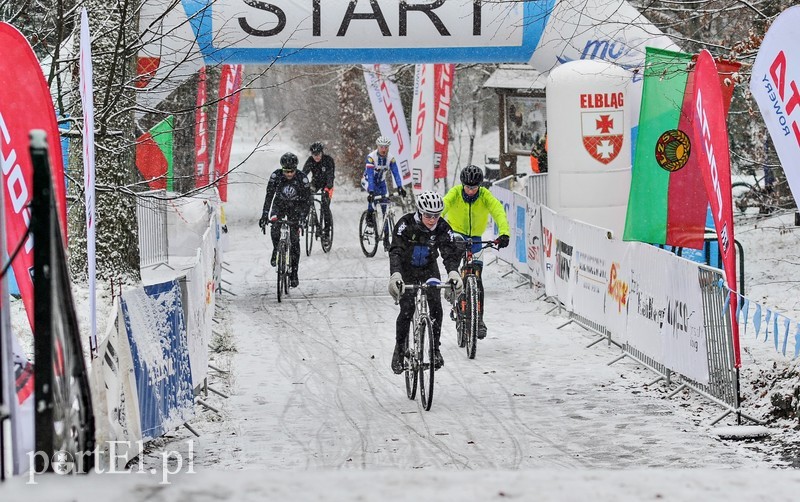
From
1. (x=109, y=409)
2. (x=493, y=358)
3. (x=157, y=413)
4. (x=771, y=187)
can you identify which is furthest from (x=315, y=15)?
(x=771, y=187)

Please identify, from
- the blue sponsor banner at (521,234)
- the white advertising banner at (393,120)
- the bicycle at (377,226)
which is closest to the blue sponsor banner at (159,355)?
the blue sponsor banner at (521,234)

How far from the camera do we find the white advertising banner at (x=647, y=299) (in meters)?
10.7

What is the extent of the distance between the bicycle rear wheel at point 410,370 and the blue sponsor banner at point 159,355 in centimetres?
195

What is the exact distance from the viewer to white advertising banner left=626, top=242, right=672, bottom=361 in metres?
10.7

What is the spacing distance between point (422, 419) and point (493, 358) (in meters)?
2.82

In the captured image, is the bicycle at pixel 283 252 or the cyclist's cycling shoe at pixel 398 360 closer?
the cyclist's cycling shoe at pixel 398 360

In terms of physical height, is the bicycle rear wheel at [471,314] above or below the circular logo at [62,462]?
below

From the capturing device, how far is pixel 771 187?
71.3 feet

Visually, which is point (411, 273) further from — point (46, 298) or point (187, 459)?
point (46, 298)

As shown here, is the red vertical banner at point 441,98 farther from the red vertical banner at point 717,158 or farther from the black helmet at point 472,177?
the red vertical banner at point 717,158

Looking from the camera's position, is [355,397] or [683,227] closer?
[355,397]

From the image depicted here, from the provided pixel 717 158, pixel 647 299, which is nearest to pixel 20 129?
pixel 717 158

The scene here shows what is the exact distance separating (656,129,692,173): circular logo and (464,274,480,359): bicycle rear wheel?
2.33 meters

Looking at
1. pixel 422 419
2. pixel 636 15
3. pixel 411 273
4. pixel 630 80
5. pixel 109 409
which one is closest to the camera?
pixel 109 409
